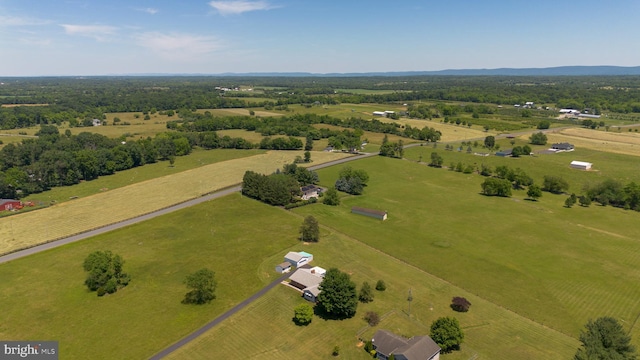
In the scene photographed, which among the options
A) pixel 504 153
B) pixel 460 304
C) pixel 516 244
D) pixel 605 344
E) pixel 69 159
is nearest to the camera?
pixel 605 344

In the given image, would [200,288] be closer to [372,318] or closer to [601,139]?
[372,318]

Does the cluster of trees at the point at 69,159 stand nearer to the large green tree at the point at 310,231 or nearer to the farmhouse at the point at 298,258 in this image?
the large green tree at the point at 310,231

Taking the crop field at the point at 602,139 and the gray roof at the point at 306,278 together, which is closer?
the gray roof at the point at 306,278

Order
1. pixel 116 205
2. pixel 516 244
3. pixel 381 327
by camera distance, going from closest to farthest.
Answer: pixel 381 327
pixel 516 244
pixel 116 205

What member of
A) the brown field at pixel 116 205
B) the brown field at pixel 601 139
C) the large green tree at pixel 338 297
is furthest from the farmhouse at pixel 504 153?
the large green tree at pixel 338 297

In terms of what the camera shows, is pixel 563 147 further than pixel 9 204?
Yes

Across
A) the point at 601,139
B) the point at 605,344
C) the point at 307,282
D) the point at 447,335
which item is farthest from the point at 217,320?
the point at 601,139
